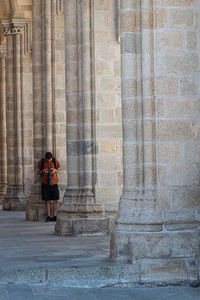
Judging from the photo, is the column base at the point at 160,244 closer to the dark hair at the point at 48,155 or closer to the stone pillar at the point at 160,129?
the stone pillar at the point at 160,129

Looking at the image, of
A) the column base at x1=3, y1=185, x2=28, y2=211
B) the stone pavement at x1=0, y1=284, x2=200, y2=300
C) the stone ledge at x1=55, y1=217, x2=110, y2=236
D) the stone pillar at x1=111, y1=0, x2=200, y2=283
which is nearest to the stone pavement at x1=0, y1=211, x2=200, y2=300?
the stone pavement at x1=0, y1=284, x2=200, y2=300

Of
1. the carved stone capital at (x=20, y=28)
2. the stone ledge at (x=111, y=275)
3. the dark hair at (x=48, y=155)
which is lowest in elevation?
the stone ledge at (x=111, y=275)

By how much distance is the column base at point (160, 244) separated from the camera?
328 inches

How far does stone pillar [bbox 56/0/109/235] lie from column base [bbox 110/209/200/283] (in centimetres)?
372

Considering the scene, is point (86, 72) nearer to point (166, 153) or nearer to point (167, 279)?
point (166, 153)

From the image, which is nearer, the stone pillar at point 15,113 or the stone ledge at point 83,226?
the stone ledge at point 83,226

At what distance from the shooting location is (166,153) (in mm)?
8672

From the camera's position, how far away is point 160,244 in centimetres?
846

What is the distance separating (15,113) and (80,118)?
8076mm

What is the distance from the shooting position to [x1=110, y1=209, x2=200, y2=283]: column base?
27.3 feet

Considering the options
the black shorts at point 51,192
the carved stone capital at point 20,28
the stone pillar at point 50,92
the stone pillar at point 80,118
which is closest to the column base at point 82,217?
the stone pillar at point 80,118

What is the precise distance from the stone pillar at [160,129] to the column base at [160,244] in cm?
1

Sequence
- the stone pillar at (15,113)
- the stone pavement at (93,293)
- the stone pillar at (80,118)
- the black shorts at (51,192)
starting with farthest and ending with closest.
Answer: the stone pillar at (15,113) < the black shorts at (51,192) < the stone pillar at (80,118) < the stone pavement at (93,293)

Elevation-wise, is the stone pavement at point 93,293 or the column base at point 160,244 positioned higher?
the column base at point 160,244
